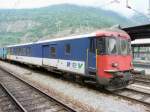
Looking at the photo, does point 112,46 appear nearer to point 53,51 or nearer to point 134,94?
point 134,94

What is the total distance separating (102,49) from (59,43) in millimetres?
5115

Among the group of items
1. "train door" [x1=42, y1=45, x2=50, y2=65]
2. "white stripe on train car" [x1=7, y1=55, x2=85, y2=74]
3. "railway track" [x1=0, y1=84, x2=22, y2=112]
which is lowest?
"railway track" [x1=0, y1=84, x2=22, y2=112]

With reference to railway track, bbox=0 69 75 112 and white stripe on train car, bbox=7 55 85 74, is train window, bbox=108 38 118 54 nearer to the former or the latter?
white stripe on train car, bbox=7 55 85 74

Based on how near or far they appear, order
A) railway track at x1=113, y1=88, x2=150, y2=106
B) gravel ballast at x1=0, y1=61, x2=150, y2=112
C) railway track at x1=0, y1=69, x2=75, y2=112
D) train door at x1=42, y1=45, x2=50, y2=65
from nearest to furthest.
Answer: railway track at x1=0, y1=69, x2=75, y2=112
gravel ballast at x1=0, y1=61, x2=150, y2=112
railway track at x1=113, y1=88, x2=150, y2=106
train door at x1=42, y1=45, x2=50, y2=65

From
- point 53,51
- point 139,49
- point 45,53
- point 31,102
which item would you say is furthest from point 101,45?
point 139,49

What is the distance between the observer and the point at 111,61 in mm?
12836

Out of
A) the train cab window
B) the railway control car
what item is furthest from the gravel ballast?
the railway control car

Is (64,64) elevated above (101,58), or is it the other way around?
(101,58)

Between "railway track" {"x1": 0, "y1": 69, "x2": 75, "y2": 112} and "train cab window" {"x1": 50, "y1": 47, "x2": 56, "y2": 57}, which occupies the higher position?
"train cab window" {"x1": 50, "y1": 47, "x2": 56, "y2": 57}

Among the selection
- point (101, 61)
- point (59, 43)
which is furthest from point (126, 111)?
point (59, 43)

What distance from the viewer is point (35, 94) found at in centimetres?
1296

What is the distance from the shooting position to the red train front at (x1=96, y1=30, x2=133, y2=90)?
498 inches

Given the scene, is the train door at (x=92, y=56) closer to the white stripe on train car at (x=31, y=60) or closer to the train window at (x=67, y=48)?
the train window at (x=67, y=48)

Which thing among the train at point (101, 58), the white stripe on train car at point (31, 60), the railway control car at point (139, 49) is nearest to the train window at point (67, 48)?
the train at point (101, 58)
